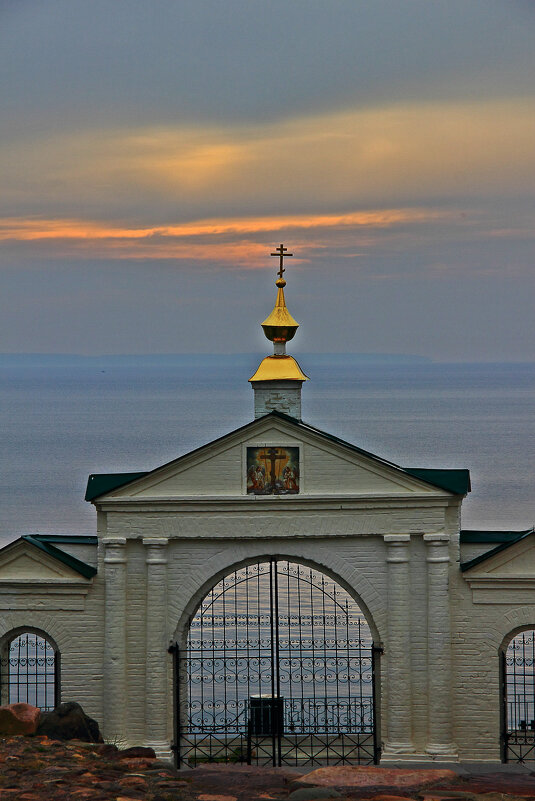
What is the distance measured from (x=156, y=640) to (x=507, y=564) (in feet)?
19.5

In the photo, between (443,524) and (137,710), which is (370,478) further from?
(137,710)

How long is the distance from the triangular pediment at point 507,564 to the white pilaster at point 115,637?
5764 millimetres

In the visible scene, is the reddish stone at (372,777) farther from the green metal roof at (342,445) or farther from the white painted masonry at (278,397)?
the white painted masonry at (278,397)

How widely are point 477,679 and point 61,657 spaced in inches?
273

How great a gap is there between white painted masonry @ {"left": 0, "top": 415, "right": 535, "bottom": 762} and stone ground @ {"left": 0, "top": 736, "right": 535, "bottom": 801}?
4.74 ft

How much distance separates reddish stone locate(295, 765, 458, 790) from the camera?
19688 mm

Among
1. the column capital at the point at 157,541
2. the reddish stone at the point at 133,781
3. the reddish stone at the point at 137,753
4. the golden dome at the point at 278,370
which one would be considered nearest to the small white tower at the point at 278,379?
the golden dome at the point at 278,370

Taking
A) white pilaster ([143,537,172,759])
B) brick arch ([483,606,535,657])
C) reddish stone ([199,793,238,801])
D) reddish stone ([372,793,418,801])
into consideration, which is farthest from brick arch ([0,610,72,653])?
reddish stone ([372,793,418,801])

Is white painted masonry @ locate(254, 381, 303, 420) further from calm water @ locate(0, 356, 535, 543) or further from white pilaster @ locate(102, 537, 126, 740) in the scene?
calm water @ locate(0, 356, 535, 543)

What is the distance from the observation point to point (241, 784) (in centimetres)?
2003

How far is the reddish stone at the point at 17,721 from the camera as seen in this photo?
21.7 m

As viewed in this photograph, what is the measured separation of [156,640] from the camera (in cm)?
2348

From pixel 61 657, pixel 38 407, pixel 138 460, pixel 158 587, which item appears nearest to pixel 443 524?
pixel 158 587

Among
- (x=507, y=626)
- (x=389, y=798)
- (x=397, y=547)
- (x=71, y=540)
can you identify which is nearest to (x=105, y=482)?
(x=71, y=540)
